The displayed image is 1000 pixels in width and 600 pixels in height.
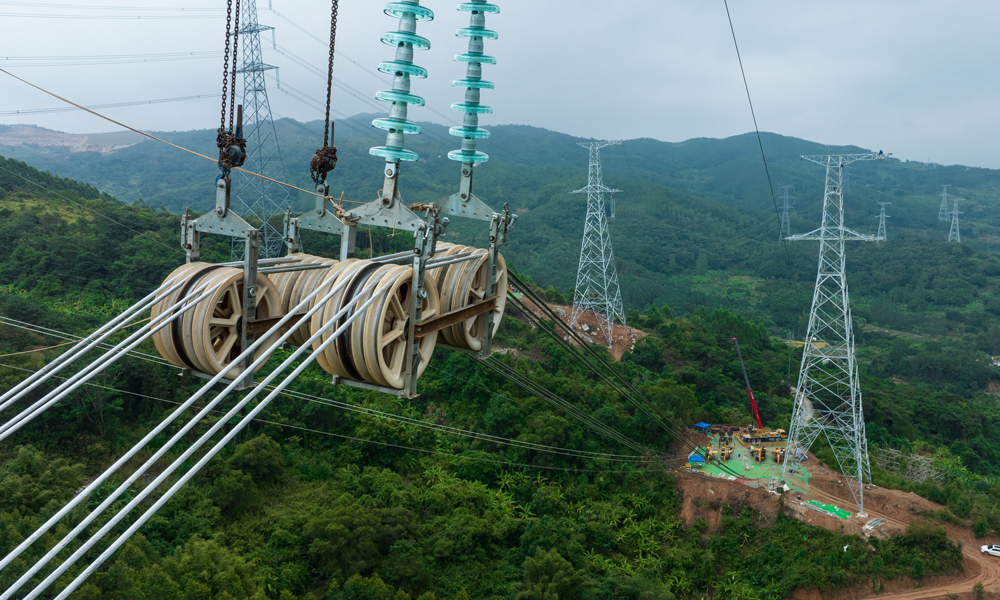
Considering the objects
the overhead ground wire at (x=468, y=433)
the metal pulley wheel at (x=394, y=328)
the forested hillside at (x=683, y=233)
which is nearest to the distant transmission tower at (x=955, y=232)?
the forested hillside at (x=683, y=233)

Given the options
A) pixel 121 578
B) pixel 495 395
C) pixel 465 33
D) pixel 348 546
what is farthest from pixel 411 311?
pixel 495 395

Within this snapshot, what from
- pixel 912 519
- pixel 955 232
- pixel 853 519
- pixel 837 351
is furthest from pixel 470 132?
pixel 955 232

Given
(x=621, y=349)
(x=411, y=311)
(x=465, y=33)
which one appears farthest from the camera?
(x=621, y=349)

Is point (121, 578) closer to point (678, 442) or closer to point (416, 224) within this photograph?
point (416, 224)

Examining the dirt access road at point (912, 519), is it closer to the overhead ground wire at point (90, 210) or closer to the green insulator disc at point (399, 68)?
Result: the green insulator disc at point (399, 68)

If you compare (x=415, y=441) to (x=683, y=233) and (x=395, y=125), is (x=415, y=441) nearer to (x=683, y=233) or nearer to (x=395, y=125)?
(x=395, y=125)

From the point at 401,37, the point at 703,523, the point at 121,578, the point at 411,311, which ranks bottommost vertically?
the point at 703,523

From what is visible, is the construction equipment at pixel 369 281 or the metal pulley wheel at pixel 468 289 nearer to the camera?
the construction equipment at pixel 369 281
